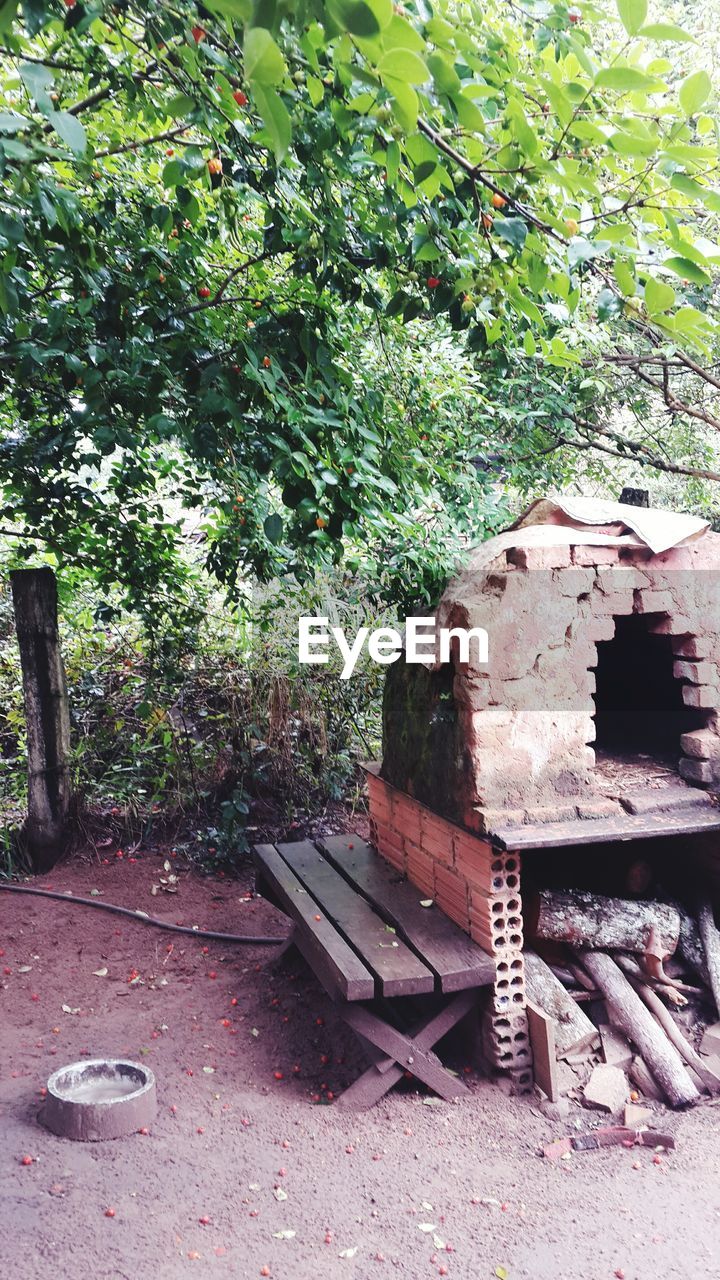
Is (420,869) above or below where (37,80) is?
below

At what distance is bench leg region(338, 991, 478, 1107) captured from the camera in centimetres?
344

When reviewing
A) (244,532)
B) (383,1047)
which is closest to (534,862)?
(383,1047)

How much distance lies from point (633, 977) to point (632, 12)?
3640 millimetres

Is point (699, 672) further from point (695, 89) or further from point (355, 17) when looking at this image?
point (355, 17)

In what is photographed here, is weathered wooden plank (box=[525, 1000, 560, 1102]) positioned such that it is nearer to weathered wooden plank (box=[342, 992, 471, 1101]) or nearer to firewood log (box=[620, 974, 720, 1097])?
weathered wooden plank (box=[342, 992, 471, 1101])

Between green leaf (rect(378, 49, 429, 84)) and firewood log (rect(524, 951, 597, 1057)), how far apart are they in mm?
3405

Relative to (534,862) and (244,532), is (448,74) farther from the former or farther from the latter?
(534,862)

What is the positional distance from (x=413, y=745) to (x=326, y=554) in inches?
40.8

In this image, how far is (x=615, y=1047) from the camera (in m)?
3.67

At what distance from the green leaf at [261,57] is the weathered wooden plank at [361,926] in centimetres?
293

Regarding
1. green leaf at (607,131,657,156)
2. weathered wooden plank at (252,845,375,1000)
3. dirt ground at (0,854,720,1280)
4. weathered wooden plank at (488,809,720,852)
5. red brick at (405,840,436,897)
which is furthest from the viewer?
red brick at (405,840,436,897)

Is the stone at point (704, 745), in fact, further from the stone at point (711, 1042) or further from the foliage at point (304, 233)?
the foliage at point (304, 233)

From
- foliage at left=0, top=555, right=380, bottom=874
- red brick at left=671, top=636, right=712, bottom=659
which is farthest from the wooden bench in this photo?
foliage at left=0, top=555, right=380, bottom=874

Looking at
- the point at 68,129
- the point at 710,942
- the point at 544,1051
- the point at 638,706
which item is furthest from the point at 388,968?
the point at 68,129
